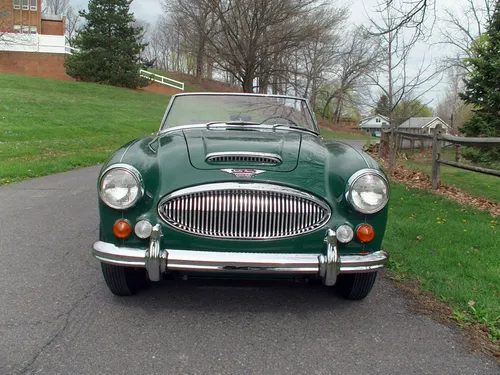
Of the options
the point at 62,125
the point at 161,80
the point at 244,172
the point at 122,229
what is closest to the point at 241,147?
the point at 244,172

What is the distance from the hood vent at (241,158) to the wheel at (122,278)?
3.06 ft

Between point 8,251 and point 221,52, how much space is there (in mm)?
29339

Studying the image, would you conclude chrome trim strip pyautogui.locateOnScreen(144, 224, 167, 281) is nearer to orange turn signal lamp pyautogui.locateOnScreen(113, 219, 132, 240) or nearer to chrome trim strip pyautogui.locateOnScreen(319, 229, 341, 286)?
orange turn signal lamp pyautogui.locateOnScreen(113, 219, 132, 240)

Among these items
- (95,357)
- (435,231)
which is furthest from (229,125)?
(435,231)

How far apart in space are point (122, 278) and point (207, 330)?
2.28 feet

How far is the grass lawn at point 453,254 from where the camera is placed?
→ 323 cm

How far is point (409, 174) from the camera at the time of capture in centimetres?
1077

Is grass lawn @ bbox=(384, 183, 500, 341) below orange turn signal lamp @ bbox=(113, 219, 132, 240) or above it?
below

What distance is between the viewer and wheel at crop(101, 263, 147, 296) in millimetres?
2961

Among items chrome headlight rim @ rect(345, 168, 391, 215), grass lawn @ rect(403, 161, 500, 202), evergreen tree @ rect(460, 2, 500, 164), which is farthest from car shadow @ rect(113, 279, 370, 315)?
evergreen tree @ rect(460, 2, 500, 164)

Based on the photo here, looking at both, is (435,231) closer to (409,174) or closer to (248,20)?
(409,174)

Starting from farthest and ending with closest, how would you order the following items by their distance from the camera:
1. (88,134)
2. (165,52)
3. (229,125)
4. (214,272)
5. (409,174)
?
(165,52), (88,134), (409,174), (229,125), (214,272)

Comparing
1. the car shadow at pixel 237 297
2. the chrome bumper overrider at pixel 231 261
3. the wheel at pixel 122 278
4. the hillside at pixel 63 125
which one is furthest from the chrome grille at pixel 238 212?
the hillside at pixel 63 125

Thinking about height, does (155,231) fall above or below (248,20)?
below
